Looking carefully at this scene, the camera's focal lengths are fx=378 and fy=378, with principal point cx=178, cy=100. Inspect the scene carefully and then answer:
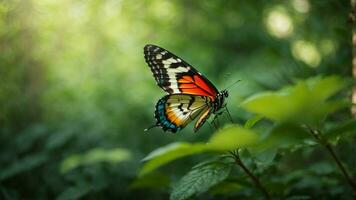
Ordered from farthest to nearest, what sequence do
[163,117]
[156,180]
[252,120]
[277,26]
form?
[277,26] < [163,117] < [156,180] < [252,120]

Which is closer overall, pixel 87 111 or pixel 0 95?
pixel 0 95

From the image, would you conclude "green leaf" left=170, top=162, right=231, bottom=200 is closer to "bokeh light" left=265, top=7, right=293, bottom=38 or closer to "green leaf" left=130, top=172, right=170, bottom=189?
"green leaf" left=130, top=172, right=170, bottom=189

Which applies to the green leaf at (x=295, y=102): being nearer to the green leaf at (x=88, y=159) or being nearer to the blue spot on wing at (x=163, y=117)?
the blue spot on wing at (x=163, y=117)

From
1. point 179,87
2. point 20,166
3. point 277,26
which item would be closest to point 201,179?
point 179,87

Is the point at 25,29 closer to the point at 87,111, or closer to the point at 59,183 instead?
the point at 87,111

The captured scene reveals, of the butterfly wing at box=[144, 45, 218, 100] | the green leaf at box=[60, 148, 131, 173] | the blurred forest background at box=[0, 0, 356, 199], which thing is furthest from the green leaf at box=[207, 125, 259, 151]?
the green leaf at box=[60, 148, 131, 173]

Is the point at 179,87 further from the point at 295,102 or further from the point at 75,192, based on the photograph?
the point at 295,102

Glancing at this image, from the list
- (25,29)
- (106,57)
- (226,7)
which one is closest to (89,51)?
(106,57)
